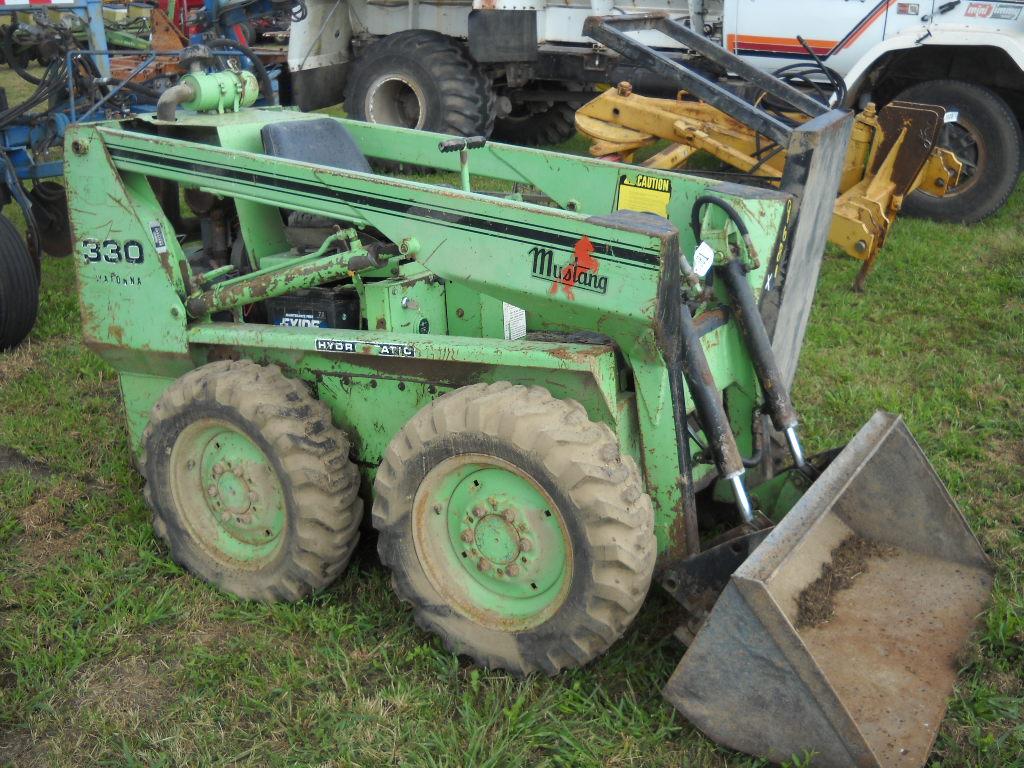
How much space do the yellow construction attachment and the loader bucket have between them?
111 inches

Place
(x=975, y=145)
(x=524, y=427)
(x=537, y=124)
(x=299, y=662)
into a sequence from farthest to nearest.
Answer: (x=537, y=124) < (x=975, y=145) < (x=299, y=662) < (x=524, y=427)

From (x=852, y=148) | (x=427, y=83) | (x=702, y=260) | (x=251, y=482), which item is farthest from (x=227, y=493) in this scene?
(x=427, y=83)

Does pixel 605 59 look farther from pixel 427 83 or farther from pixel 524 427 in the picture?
pixel 524 427

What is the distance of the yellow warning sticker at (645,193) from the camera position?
3629mm

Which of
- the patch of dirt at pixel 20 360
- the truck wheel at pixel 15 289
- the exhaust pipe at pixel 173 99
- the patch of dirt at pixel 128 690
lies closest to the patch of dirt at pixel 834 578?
the patch of dirt at pixel 128 690

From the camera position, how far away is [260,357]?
3.43 m

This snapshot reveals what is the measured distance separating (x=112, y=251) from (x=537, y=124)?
7.48 metres

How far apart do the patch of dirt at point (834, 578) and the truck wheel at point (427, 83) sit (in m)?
6.18

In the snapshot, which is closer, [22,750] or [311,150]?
[22,750]

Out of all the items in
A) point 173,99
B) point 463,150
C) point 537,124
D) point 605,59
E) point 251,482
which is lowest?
point 537,124

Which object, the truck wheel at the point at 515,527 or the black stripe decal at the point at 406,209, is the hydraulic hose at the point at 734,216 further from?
the truck wheel at the point at 515,527

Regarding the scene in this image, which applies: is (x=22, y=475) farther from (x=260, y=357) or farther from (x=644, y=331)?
(x=644, y=331)

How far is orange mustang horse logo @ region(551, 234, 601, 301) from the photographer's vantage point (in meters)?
2.71

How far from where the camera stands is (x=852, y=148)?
6613mm
